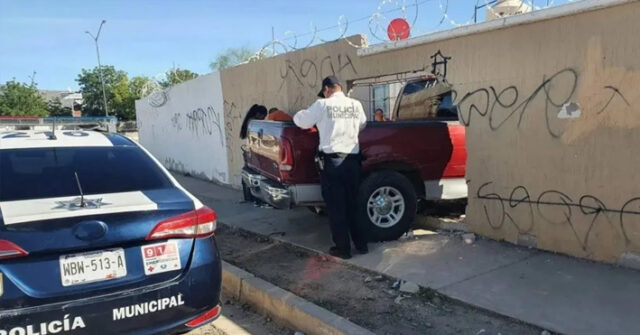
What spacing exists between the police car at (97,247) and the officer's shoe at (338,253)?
222 cm

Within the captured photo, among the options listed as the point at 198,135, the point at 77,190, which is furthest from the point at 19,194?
the point at 198,135

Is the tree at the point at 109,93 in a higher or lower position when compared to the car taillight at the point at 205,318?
higher

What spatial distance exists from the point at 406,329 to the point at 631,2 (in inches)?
131

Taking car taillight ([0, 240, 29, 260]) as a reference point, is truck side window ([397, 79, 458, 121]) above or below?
above

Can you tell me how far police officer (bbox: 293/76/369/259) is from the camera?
5.40m

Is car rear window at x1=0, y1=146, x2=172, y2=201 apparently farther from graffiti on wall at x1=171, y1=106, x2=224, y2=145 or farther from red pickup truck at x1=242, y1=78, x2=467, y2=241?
graffiti on wall at x1=171, y1=106, x2=224, y2=145

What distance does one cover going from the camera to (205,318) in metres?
3.51

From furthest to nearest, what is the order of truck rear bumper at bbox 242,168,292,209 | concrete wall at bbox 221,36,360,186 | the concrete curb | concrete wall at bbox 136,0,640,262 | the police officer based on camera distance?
concrete wall at bbox 221,36,360,186 < truck rear bumper at bbox 242,168,292,209 < the police officer < concrete wall at bbox 136,0,640,262 < the concrete curb

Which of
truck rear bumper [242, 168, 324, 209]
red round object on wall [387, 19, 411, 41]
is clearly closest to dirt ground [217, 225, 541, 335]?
truck rear bumper [242, 168, 324, 209]

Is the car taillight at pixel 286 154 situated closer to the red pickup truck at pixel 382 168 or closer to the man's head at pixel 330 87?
the red pickup truck at pixel 382 168

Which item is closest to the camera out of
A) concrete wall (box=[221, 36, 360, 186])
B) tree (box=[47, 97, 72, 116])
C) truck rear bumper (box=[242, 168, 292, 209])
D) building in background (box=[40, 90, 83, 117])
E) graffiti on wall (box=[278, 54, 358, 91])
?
truck rear bumper (box=[242, 168, 292, 209])

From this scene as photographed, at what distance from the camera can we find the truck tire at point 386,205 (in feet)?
19.2

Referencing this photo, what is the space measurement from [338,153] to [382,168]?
2.75ft

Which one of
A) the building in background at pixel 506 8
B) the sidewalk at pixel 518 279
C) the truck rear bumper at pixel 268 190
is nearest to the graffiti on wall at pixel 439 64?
the building in background at pixel 506 8
